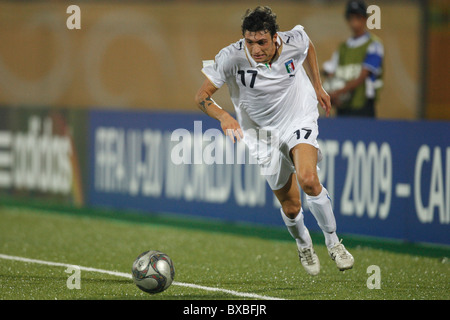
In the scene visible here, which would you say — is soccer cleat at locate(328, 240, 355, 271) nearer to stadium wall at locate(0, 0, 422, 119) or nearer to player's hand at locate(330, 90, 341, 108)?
player's hand at locate(330, 90, 341, 108)

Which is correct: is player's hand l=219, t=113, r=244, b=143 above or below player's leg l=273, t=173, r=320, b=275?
above

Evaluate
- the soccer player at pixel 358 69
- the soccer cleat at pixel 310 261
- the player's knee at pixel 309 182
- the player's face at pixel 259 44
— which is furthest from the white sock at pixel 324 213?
the soccer player at pixel 358 69

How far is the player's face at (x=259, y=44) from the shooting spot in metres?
6.99

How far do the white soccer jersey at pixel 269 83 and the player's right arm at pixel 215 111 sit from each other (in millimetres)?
84

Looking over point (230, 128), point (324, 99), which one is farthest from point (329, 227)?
point (230, 128)

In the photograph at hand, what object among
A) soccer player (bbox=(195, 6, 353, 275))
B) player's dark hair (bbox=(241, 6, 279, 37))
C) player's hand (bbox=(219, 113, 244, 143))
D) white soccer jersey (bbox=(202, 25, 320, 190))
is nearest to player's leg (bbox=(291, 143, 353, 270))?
soccer player (bbox=(195, 6, 353, 275))

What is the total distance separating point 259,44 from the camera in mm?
7027

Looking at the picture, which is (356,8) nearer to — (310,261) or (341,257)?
(310,261)

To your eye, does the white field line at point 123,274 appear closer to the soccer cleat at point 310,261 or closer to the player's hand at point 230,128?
the soccer cleat at point 310,261

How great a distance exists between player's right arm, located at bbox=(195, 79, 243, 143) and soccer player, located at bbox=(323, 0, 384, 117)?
3.61m

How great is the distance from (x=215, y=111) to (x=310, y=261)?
55.8 inches

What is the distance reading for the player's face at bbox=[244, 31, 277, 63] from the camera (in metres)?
6.99
